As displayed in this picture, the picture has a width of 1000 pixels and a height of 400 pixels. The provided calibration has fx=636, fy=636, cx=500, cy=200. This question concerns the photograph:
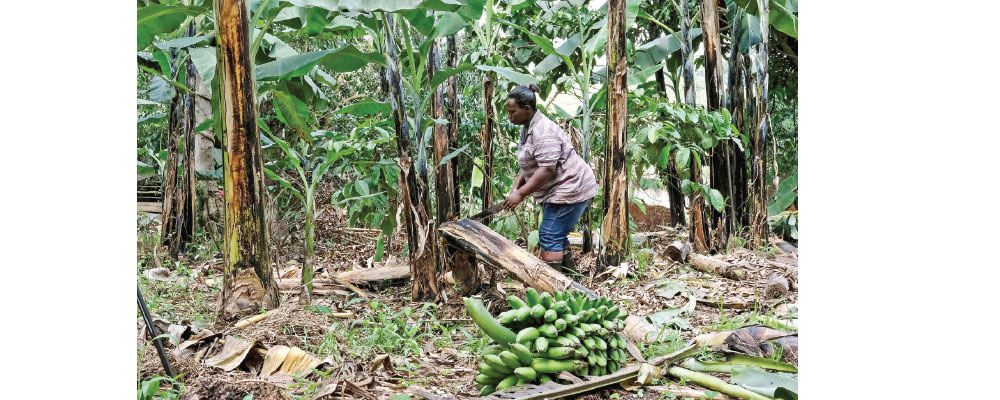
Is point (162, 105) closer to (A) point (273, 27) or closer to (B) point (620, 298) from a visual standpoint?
(A) point (273, 27)

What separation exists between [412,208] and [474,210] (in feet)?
0.73

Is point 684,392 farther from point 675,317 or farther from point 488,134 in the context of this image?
point 488,134

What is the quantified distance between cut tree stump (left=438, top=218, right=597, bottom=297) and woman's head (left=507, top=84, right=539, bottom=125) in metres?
0.31

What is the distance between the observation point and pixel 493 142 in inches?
75.4

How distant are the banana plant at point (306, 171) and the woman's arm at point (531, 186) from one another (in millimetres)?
503

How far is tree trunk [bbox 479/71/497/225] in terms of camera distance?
189 centimetres

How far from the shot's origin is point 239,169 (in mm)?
1524

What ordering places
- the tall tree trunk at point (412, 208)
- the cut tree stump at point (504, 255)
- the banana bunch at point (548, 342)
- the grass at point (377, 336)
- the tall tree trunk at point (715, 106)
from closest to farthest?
1. the banana bunch at point (548, 342)
2. the grass at point (377, 336)
3. the cut tree stump at point (504, 255)
4. the tall tree trunk at point (412, 208)
5. the tall tree trunk at point (715, 106)

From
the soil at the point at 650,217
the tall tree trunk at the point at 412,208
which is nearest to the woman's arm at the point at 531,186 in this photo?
the tall tree trunk at the point at 412,208

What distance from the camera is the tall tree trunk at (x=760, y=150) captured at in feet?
5.71

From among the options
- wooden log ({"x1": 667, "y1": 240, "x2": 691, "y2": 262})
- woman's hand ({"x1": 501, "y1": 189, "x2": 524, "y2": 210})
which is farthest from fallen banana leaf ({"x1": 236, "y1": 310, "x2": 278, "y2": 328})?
wooden log ({"x1": 667, "y1": 240, "x2": 691, "y2": 262})

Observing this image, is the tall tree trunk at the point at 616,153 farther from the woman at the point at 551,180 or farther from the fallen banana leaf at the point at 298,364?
the fallen banana leaf at the point at 298,364

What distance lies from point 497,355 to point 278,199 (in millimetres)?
1018

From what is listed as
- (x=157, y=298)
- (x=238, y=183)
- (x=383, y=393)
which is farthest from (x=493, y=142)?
(x=157, y=298)
